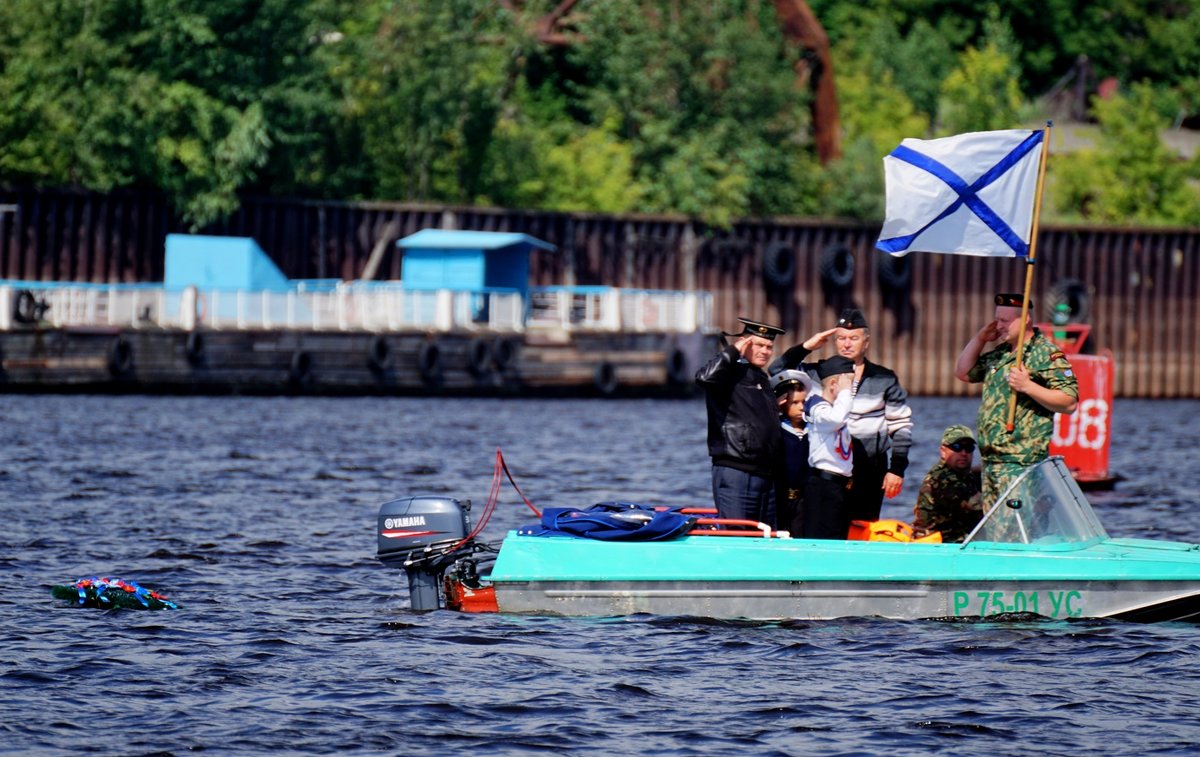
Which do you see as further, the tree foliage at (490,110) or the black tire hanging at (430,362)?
the tree foliage at (490,110)

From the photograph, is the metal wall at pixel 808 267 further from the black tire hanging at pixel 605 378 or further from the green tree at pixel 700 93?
the black tire hanging at pixel 605 378

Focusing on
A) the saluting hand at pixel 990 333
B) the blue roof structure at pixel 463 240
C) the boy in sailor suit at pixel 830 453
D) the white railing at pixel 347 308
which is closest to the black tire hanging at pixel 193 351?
the white railing at pixel 347 308

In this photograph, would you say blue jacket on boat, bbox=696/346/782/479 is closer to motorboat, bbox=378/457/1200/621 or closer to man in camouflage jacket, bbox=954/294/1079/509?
motorboat, bbox=378/457/1200/621

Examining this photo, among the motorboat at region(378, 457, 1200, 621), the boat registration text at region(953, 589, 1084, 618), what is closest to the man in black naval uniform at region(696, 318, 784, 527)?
the motorboat at region(378, 457, 1200, 621)

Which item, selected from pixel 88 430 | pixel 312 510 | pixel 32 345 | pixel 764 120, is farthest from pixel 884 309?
pixel 312 510

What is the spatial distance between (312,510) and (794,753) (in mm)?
11029

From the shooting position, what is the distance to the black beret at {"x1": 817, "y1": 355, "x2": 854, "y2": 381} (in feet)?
41.4

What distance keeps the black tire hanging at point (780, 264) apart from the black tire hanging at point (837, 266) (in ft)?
2.72

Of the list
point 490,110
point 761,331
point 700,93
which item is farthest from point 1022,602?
point 700,93

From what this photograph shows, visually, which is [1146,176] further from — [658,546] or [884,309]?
[658,546]

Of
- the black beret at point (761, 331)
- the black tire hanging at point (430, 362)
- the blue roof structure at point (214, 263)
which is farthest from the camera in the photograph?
the blue roof structure at point (214, 263)

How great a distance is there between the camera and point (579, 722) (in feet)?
33.0

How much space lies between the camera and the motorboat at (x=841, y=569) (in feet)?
40.4

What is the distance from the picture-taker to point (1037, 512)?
1247 centimetres
